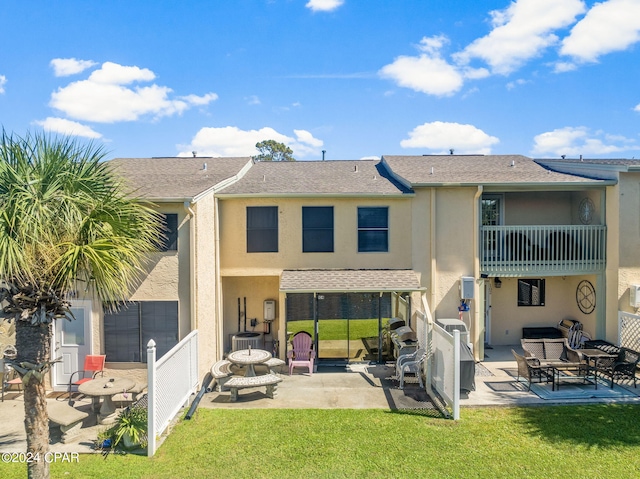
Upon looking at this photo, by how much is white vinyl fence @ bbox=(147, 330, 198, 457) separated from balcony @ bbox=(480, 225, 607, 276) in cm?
995

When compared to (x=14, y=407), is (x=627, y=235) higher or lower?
higher

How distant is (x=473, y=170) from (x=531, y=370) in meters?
7.94

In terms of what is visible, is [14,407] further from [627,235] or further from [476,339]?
[627,235]

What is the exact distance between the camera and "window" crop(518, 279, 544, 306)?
15.2 metres

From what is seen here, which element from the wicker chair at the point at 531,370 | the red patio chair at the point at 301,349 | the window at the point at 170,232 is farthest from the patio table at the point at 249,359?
the wicker chair at the point at 531,370

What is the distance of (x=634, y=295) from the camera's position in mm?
12469

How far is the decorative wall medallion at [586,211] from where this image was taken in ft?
45.7

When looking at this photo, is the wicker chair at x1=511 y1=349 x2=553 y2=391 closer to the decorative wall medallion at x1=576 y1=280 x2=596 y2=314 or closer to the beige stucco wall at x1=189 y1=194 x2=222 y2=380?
the decorative wall medallion at x1=576 y1=280 x2=596 y2=314

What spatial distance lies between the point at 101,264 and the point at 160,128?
16.3 m

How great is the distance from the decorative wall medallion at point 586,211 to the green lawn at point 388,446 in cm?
719

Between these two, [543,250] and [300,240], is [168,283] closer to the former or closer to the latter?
[300,240]

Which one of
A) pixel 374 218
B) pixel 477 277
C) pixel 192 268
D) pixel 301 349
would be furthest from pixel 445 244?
pixel 192 268

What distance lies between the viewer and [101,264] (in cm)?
610

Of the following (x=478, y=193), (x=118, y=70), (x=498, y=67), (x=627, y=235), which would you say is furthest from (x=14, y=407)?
(x=498, y=67)
